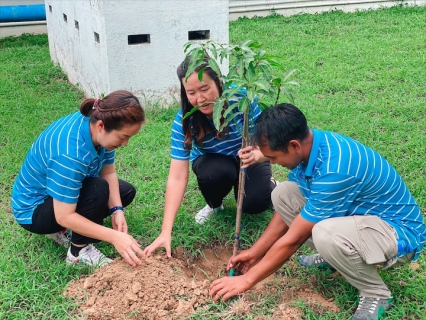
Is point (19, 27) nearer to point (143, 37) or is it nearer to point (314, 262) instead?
point (143, 37)

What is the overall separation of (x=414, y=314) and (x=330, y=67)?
4029 mm

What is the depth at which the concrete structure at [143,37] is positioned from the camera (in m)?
4.62

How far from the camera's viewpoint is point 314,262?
2.77 meters

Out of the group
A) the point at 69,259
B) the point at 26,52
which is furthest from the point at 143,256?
the point at 26,52

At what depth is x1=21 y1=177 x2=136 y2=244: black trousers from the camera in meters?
2.70

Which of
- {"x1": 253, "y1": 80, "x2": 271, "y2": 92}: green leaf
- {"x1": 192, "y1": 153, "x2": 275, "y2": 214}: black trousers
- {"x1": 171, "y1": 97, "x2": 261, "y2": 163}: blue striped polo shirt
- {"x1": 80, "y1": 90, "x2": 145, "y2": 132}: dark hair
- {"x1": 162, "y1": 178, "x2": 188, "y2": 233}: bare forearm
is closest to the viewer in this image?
{"x1": 253, "y1": 80, "x2": 271, "y2": 92}: green leaf

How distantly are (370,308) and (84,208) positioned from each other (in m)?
1.47

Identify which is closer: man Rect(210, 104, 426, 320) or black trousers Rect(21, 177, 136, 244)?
man Rect(210, 104, 426, 320)

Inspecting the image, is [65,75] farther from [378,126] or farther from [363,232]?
[363,232]

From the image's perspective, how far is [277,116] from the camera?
2141 millimetres

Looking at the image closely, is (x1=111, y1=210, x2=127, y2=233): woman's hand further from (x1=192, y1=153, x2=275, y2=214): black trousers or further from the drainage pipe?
the drainage pipe

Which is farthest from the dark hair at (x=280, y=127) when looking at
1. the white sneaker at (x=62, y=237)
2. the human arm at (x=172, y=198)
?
the white sneaker at (x=62, y=237)

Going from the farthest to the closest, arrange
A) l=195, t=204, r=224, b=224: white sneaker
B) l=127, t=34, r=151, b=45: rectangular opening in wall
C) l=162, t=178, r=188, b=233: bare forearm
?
1. l=127, t=34, r=151, b=45: rectangular opening in wall
2. l=195, t=204, r=224, b=224: white sneaker
3. l=162, t=178, r=188, b=233: bare forearm

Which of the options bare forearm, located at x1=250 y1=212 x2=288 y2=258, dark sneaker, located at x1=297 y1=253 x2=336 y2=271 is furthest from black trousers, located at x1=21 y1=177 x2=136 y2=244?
dark sneaker, located at x1=297 y1=253 x2=336 y2=271
